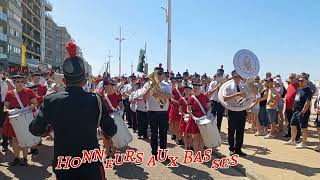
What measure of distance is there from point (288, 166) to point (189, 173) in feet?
7.01

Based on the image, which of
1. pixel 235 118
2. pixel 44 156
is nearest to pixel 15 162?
pixel 44 156

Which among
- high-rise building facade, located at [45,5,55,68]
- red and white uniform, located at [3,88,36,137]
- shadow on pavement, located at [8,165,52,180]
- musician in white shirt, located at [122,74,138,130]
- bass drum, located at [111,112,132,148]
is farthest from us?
high-rise building facade, located at [45,5,55,68]

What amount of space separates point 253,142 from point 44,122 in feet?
29.0

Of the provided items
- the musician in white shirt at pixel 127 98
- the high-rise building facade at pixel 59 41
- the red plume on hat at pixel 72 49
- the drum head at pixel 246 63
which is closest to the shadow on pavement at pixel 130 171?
the drum head at pixel 246 63

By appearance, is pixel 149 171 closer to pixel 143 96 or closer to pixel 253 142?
pixel 143 96

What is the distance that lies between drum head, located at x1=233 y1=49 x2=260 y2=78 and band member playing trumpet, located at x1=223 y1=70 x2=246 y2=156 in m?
0.26

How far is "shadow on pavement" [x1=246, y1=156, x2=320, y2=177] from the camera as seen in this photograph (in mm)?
8030

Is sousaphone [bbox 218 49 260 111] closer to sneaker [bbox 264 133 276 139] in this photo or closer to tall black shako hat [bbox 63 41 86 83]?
sneaker [bbox 264 133 276 139]

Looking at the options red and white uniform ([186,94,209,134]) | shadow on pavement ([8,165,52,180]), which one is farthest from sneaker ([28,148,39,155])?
red and white uniform ([186,94,209,134])

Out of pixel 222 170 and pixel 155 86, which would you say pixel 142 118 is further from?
pixel 222 170

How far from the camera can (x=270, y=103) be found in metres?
13.2

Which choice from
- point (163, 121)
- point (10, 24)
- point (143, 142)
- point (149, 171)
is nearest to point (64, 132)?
point (149, 171)

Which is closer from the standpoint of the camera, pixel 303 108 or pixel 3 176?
pixel 3 176

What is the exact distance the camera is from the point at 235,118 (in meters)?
9.54
